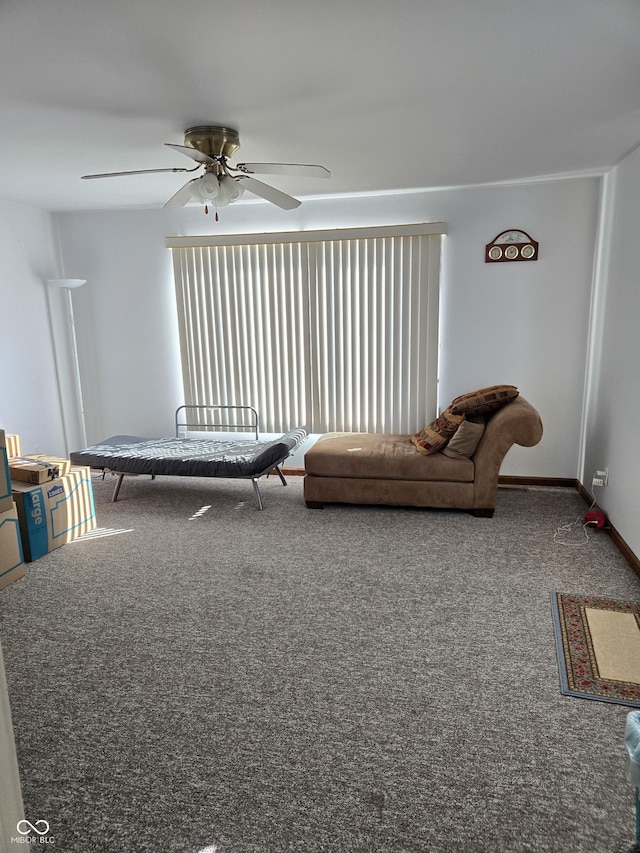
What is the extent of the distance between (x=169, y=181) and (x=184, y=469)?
2166 millimetres

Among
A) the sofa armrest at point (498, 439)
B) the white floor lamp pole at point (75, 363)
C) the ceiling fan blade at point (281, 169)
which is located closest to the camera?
the ceiling fan blade at point (281, 169)

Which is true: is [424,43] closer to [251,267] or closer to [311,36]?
[311,36]

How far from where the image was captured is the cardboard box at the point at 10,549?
3.05 meters

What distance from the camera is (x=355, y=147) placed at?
3.31 metres

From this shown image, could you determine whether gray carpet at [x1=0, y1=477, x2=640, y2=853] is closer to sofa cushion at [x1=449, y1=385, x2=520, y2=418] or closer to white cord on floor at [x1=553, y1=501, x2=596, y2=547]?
white cord on floor at [x1=553, y1=501, x2=596, y2=547]

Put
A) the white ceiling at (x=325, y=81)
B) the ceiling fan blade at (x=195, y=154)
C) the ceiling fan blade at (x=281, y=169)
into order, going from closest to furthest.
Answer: the white ceiling at (x=325, y=81) < the ceiling fan blade at (x=195, y=154) < the ceiling fan blade at (x=281, y=169)

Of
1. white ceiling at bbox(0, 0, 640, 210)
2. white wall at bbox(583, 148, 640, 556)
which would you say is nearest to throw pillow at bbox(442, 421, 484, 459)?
white wall at bbox(583, 148, 640, 556)

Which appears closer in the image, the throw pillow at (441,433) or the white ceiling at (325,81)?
the white ceiling at (325,81)

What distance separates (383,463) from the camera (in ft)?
13.1

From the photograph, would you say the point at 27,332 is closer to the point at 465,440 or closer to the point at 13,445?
the point at 13,445

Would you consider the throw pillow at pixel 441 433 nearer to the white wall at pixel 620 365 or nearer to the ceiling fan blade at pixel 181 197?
the white wall at pixel 620 365

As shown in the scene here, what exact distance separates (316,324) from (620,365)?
252 cm

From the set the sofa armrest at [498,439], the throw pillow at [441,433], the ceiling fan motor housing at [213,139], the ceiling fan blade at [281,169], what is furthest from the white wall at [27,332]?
the sofa armrest at [498,439]

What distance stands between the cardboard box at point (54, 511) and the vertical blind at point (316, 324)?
1.74 m
